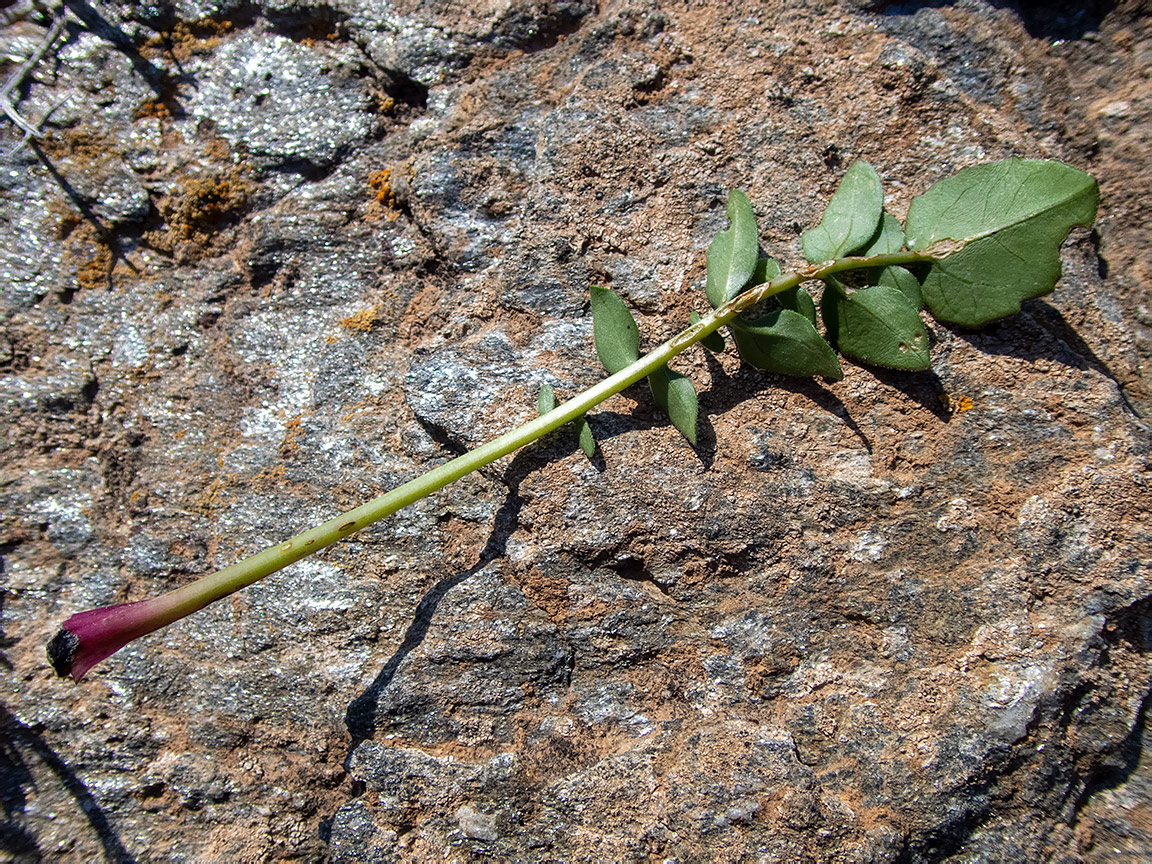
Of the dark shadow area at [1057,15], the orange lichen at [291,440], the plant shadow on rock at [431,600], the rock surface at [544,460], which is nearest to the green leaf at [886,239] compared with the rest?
the rock surface at [544,460]

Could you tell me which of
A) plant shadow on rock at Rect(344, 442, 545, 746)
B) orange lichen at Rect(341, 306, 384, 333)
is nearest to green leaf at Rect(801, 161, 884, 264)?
plant shadow on rock at Rect(344, 442, 545, 746)

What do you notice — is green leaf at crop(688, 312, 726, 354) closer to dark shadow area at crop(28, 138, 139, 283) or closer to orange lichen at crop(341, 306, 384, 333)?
orange lichen at crop(341, 306, 384, 333)

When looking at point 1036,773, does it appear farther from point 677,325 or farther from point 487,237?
point 487,237

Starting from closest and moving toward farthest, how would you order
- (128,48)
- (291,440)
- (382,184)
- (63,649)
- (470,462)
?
(63,649), (470,462), (291,440), (382,184), (128,48)

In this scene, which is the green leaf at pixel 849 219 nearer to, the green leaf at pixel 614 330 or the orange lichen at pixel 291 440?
the green leaf at pixel 614 330

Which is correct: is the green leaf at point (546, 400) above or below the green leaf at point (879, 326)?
above

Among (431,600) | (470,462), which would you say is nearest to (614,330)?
(470,462)

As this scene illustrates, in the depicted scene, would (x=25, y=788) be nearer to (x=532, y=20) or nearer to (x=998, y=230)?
(x=532, y=20)
